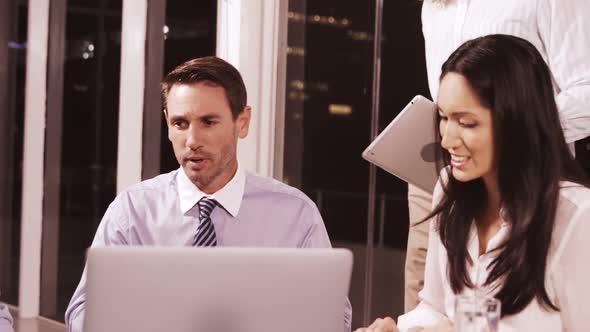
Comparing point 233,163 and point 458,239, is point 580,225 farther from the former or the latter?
point 233,163

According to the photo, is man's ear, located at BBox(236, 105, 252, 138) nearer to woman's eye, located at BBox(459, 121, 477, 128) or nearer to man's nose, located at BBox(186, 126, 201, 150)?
man's nose, located at BBox(186, 126, 201, 150)

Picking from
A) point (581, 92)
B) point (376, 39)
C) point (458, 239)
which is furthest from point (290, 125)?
point (458, 239)

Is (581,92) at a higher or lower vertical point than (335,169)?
higher

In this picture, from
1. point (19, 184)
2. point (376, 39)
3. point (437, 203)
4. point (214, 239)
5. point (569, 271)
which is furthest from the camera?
point (19, 184)

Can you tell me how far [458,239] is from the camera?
1814 millimetres

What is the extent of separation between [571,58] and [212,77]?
93 centimetres

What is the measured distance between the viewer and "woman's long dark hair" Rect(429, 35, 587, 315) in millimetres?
1633

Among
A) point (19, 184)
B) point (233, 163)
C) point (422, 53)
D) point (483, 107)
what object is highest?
point (422, 53)

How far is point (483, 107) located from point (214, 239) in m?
0.79

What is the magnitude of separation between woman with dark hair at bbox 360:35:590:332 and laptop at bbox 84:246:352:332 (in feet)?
1.17

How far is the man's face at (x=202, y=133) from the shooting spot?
7.29ft

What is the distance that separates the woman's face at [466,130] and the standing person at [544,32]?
0.64m

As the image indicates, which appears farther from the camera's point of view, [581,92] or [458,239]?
[581,92]

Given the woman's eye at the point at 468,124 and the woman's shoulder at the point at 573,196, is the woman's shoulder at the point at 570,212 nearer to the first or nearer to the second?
the woman's shoulder at the point at 573,196
